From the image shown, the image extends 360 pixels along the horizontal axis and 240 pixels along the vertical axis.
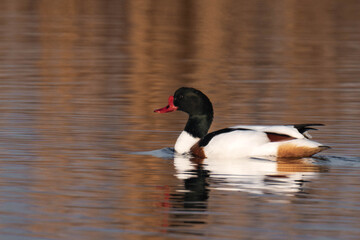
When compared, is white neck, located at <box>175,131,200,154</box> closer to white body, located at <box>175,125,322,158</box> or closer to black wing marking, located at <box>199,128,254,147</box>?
black wing marking, located at <box>199,128,254,147</box>

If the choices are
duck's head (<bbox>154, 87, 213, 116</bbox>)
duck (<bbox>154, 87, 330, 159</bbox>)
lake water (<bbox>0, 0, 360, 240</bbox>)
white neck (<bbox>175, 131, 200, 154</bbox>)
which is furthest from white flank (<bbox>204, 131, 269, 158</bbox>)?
duck's head (<bbox>154, 87, 213, 116</bbox>)

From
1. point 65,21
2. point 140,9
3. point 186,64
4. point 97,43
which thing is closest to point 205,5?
point 140,9

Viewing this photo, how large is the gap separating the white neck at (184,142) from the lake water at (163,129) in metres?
0.16

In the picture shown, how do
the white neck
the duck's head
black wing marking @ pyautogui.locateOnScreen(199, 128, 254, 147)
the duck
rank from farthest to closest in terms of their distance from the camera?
the duck's head < the white neck < black wing marking @ pyautogui.locateOnScreen(199, 128, 254, 147) < the duck

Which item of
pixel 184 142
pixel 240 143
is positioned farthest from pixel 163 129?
pixel 240 143

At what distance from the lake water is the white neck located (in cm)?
16

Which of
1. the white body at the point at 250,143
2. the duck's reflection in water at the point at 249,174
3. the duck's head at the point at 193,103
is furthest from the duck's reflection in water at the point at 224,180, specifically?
the duck's head at the point at 193,103

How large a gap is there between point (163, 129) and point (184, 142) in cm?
163

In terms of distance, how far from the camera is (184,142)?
1393 cm

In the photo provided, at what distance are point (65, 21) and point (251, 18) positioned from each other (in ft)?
21.7

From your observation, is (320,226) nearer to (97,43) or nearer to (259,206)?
(259,206)

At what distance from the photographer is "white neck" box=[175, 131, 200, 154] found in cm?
1381

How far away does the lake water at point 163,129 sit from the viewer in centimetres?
942

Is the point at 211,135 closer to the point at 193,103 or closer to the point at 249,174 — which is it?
the point at 193,103
